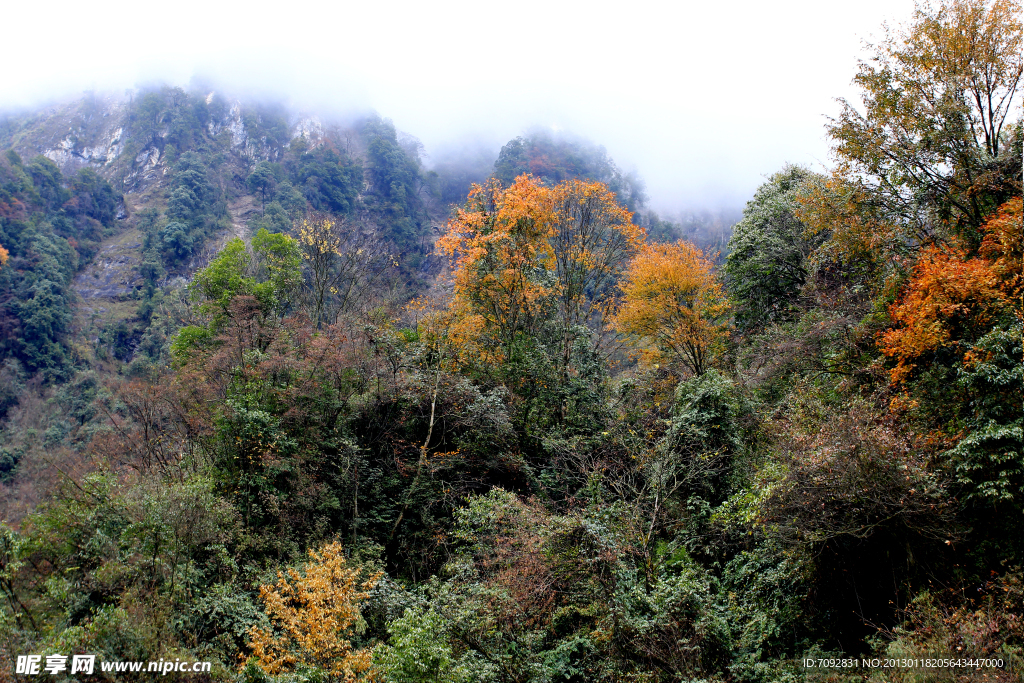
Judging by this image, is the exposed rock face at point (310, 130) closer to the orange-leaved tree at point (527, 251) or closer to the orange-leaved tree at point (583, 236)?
the orange-leaved tree at point (583, 236)

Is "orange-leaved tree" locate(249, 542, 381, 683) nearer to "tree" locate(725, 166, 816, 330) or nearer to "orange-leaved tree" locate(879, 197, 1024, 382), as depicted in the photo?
"orange-leaved tree" locate(879, 197, 1024, 382)

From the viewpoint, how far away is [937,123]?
38.0 feet

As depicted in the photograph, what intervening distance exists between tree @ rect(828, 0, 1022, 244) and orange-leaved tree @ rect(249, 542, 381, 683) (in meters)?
Result: 14.8

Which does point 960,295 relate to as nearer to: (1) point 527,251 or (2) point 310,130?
(1) point 527,251

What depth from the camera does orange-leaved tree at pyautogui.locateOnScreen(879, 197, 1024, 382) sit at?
8.27m

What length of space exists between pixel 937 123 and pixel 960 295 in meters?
5.43

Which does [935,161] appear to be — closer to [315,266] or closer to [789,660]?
[789,660]

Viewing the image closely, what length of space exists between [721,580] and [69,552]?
44.0 feet

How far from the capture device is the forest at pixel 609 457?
7926 millimetres

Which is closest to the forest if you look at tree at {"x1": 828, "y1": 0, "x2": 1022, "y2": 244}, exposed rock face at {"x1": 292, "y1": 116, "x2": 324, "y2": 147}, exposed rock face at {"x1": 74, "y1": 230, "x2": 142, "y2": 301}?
tree at {"x1": 828, "y1": 0, "x2": 1022, "y2": 244}

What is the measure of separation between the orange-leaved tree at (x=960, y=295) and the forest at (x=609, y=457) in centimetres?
7

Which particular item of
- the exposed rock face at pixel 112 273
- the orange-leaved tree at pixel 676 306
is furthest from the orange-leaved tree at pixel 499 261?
the exposed rock face at pixel 112 273

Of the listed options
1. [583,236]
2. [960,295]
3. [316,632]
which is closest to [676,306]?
[583,236]

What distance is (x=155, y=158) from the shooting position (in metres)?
71.9
